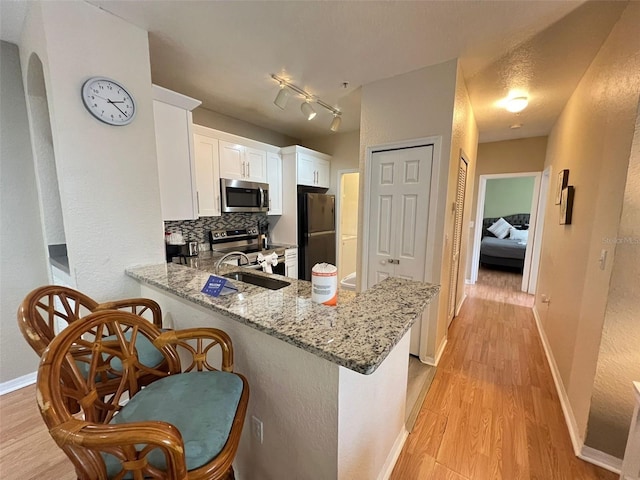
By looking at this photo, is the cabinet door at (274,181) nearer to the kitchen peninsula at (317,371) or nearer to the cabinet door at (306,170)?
the cabinet door at (306,170)

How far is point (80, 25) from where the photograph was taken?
1521 mm

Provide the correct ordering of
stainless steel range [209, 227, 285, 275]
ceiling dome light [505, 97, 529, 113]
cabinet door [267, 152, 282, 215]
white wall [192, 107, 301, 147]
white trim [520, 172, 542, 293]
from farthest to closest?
1. white trim [520, 172, 542, 293]
2. cabinet door [267, 152, 282, 215]
3. stainless steel range [209, 227, 285, 275]
4. white wall [192, 107, 301, 147]
5. ceiling dome light [505, 97, 529, 113]

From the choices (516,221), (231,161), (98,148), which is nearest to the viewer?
(98,148)

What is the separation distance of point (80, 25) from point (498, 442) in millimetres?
3562

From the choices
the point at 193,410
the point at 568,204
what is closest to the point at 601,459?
the point at 568,204

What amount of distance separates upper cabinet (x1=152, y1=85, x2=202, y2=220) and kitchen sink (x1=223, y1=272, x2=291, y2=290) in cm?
85

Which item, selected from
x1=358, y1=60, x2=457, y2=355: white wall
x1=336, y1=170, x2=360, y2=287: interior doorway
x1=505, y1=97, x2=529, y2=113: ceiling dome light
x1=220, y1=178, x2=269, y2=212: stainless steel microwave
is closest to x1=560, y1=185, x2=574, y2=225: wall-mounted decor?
x1=505, y1=97, x2=529, y2=113: ceiling dome light

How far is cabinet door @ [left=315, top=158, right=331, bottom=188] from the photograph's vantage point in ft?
13.4

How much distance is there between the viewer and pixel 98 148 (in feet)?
5.29

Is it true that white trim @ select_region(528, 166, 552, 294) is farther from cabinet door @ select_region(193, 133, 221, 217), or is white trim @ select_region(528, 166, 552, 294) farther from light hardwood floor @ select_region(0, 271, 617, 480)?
cabinet door @ select_region(193, 133, 221, 217)

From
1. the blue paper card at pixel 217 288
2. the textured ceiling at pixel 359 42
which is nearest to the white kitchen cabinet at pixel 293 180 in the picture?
the textured ceiling at pixel 359 42

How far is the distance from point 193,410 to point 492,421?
195 centimetres

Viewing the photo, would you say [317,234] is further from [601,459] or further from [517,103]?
[601,459]

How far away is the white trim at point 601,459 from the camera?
56.7 inches
